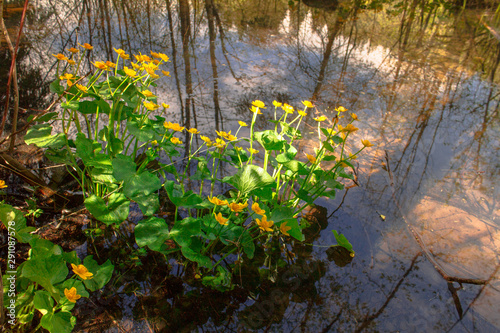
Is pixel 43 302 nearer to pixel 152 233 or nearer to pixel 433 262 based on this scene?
pixel 152 233

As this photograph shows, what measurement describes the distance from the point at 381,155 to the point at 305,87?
96 cm

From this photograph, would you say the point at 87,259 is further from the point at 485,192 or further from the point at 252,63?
the point at 252,63

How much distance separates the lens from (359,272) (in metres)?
1.20

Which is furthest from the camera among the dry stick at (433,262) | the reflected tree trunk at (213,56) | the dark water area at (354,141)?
the reflected tree trunk at (213,56)

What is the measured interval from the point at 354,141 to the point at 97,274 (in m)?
1.61

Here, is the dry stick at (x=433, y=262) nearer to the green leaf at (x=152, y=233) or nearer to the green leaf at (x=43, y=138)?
the green leaf at (x=152, y=233)

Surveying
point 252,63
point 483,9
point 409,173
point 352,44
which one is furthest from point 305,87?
point 483,9

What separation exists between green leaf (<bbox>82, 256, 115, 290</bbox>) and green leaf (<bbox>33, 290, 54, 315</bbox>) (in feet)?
0.38

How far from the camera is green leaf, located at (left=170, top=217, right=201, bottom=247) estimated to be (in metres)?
1.00

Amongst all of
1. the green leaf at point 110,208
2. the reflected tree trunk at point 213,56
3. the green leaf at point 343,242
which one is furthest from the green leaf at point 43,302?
the reflected tree trunk at point 213,56

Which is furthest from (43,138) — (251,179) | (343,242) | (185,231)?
(343,242)

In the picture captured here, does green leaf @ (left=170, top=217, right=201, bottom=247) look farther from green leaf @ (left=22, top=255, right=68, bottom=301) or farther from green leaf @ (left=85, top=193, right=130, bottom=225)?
green leaf @ (left=22, top=255, right=68, bottom=301)

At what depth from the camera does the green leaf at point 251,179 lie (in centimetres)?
111

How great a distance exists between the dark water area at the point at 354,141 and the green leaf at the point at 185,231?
0.19 metres
